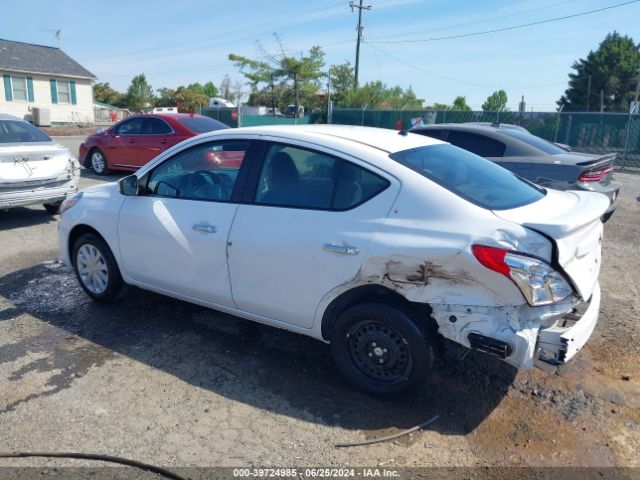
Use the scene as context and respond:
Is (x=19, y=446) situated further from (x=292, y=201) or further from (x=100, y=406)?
(x=292, y=201)

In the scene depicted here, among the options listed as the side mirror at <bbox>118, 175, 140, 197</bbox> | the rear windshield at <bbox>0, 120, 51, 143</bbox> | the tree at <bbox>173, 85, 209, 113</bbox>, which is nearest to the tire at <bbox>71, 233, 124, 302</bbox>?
the side mirror at <bbox>118, 175, 140, 197</bbox>

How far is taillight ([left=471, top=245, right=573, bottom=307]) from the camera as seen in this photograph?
280 centimetres

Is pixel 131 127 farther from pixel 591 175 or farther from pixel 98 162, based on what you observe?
pixel 591 175

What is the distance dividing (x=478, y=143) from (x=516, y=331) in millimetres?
5572

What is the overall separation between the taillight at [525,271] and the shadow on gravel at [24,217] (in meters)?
7.26

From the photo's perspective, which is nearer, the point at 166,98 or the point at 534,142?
the point at 534,142

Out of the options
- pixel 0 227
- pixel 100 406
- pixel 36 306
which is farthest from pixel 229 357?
pixel 0 227

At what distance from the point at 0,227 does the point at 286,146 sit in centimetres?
601

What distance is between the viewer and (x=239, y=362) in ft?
12.8

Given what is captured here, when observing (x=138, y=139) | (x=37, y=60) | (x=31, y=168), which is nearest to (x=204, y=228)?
(x=31, y=168)

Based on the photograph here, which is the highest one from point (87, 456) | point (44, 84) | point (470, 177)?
point (44, 84)

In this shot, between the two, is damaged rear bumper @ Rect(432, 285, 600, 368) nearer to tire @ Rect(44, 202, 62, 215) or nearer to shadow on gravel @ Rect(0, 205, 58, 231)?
shadow on gravel @ Rect(0, 205, 58, 231)

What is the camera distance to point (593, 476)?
108 inches

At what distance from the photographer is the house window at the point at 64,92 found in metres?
37.0
